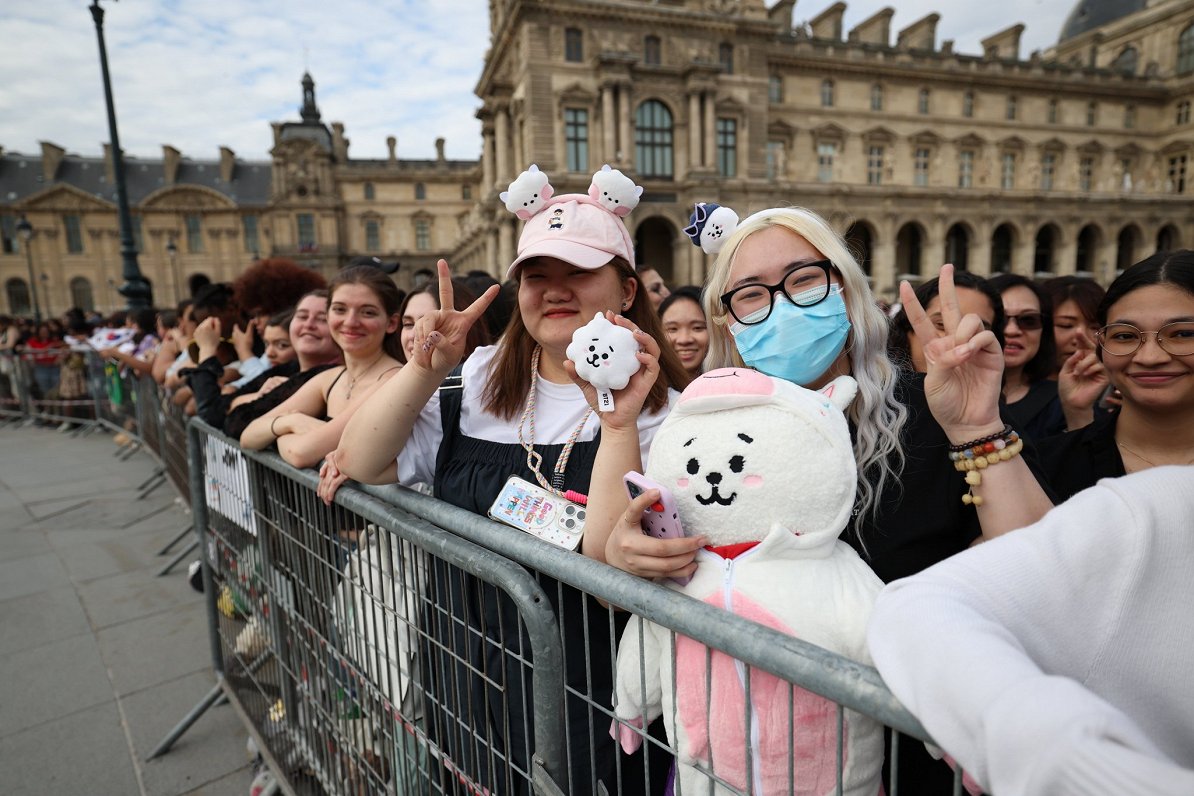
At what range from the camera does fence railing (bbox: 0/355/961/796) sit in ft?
3.62

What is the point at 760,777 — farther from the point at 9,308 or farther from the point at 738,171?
the point at 9,308

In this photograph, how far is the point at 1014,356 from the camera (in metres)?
3.17

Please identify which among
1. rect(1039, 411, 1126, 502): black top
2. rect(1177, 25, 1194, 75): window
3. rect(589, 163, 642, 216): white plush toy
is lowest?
rect(1039, 411, 1126, 502): black top

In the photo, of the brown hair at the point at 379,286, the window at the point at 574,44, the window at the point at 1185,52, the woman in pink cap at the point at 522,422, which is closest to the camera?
the woman in pink cap at the point at 522,422

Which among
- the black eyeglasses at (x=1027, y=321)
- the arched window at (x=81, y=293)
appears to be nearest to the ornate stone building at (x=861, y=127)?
the black eyeglasses at (x=1027, y=321)

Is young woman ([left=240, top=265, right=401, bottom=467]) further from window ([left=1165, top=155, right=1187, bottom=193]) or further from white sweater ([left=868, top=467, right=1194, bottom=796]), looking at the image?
window ([left=1165, top=155, right=1187, bottom=193])

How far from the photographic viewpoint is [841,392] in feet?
4.25

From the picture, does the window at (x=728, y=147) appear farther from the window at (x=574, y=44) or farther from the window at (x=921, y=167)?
the window at (x=921, y=167)

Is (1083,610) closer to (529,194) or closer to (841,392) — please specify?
(841,392)

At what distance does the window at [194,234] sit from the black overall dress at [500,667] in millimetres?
65433

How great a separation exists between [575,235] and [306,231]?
5885cm

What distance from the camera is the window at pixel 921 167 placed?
39.9m

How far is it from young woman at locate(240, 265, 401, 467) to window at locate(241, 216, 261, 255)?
60.8 m

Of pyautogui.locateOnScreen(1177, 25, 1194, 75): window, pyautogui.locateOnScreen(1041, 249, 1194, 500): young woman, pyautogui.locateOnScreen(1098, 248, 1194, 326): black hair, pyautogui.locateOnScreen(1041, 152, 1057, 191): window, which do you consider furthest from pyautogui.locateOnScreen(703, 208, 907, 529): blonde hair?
pyautogui.locateOnScreen(1177, 25, 1194, 75): window
